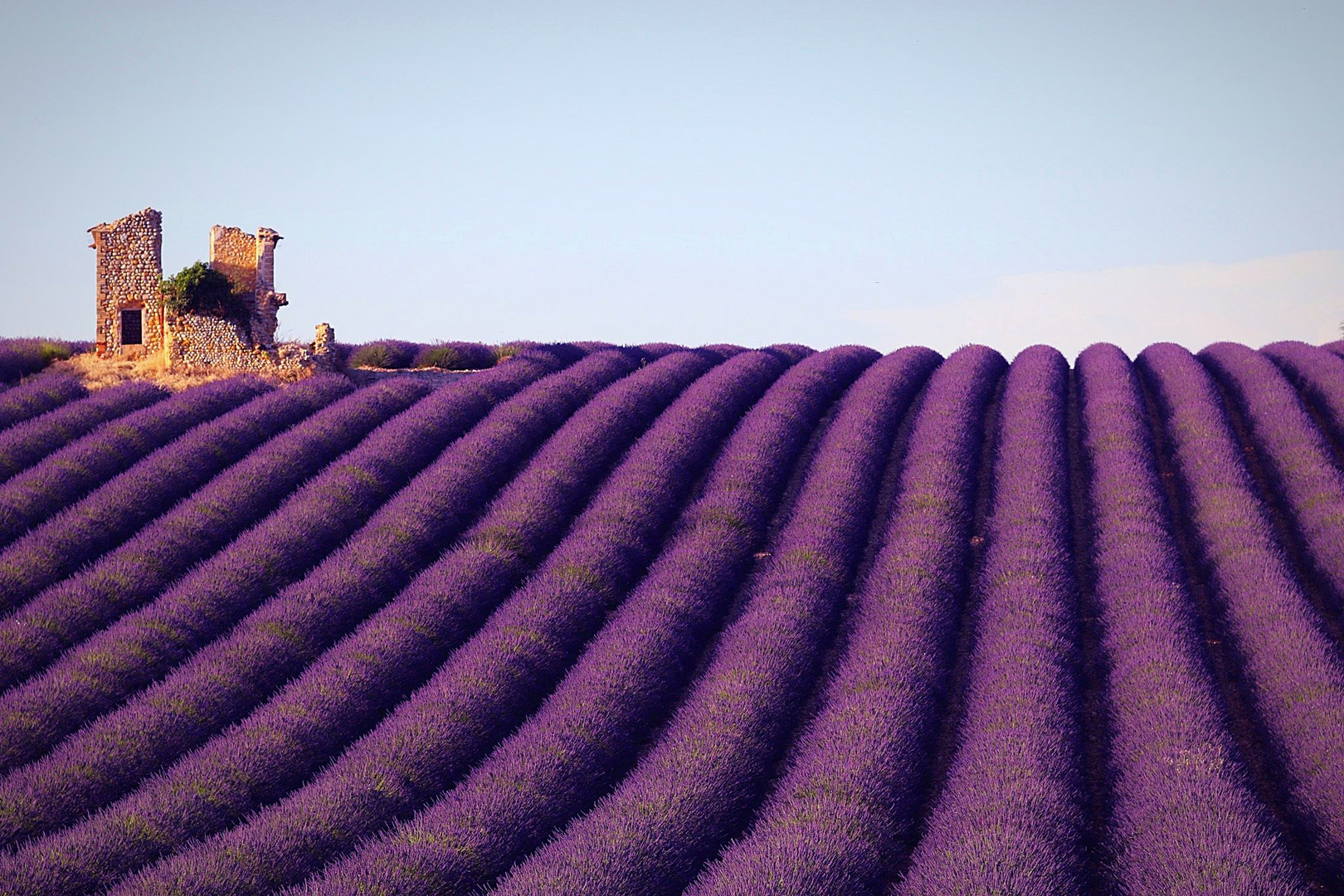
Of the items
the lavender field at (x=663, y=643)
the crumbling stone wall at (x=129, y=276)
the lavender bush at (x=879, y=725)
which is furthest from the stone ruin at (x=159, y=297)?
the lavender bush at (x=879, y=725)

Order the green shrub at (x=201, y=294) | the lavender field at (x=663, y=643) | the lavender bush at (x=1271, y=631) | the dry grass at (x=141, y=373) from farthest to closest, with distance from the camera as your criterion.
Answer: the green shrub at (x=201, y=294) → the dry grass at (x=141, y=373) → the lavender bush at (x=1271, y=631) → the lavender field at (x=663, y=643)

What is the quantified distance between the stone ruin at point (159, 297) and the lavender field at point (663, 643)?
143 centimetres

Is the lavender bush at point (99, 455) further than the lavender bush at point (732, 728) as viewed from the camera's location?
Yes

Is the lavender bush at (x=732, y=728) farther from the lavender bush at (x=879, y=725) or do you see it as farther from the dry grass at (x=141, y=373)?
the dry grass at (x=141, y=373)

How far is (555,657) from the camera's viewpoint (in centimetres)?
837

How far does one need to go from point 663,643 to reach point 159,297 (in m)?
11.2

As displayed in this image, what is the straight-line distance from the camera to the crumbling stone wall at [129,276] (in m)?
15.8

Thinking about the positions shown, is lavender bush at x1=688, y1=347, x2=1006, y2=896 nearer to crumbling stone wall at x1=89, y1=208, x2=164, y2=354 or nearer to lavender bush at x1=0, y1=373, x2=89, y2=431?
lavender bush at x1=0, y1=373, x2=89, y2=431

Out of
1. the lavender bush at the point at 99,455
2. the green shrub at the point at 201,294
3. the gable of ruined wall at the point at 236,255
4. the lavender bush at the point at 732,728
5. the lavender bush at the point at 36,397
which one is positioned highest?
the gable of ruined wall at the point at 236,255

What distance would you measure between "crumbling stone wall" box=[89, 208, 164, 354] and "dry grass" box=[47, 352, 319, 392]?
437mm

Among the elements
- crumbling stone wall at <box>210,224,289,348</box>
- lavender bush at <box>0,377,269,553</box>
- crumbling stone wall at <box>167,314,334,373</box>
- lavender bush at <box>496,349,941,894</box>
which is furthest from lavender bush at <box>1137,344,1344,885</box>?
crumbling stone wall at <box>210,224,289,348</box>

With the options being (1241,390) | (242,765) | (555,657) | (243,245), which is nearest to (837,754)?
(555,657)

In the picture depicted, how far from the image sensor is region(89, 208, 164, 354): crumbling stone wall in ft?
52.0

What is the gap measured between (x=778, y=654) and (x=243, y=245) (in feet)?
37.9
